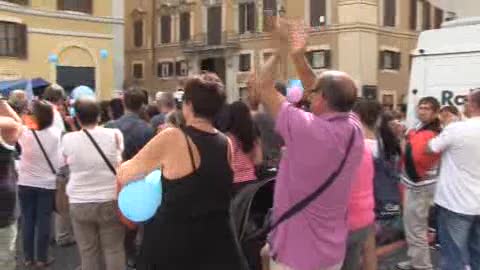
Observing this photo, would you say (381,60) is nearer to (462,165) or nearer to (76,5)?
(76,5)

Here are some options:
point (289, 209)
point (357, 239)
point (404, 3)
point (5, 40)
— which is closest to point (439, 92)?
point (357, 239)

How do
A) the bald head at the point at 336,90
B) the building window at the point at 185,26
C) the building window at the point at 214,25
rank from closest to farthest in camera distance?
the bald head at the point at 336,90
the building window at the point at 214,25
the building window at the point at 185,26

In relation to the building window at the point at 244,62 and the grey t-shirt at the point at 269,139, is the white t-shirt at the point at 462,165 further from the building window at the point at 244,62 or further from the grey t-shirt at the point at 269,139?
the building window at the point at 244,62

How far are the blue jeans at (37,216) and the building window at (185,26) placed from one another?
1341 inches

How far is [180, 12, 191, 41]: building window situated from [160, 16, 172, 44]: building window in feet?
3.49

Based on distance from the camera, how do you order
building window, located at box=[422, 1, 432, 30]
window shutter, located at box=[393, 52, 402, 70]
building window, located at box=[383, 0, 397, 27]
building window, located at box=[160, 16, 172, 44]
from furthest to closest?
building window, located at box=[160, 16, 172, 44], building window, located at box=[422, 1, 432, 30], window shutter, located at box=[393, 52, 402, 70], building window, located at box=[383, 0, 397, 27]

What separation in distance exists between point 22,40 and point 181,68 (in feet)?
47.7

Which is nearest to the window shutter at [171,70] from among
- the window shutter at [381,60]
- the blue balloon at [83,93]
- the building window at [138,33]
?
the building window at [138,33]

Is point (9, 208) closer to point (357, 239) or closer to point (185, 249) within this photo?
point (185, 249)

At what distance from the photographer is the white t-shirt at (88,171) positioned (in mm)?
5164

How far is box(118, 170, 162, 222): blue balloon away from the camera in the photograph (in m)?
3.44

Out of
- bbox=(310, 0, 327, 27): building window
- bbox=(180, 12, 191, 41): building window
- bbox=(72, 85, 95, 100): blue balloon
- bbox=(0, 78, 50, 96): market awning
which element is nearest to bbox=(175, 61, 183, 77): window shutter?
bbox=(180, 12, 191, 41): building window

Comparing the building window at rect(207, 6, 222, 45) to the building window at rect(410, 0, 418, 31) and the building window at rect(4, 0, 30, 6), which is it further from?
the building window at rect(4, 0, 30, 6)

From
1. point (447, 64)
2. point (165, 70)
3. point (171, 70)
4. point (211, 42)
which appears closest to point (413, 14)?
point (211, 42)
